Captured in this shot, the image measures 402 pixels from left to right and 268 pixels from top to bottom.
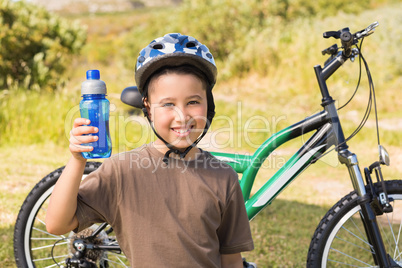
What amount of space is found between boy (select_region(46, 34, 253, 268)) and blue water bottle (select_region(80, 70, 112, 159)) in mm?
170

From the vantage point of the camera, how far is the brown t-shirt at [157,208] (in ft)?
5.60

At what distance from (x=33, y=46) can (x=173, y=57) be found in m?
7.08

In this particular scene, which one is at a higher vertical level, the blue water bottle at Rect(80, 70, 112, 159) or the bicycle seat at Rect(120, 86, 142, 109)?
the bicycle seat at Rect(120, 86, 142, 109)

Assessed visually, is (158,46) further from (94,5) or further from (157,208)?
(94,5)

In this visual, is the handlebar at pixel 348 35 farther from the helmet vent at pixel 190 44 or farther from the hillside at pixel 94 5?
the hillside at pixel 94 5

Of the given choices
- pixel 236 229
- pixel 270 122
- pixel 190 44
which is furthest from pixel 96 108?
pixel 270 122

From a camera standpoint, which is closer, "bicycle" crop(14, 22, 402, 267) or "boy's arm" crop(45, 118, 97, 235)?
"boy's arm" crop(45, 118, 97, 235)

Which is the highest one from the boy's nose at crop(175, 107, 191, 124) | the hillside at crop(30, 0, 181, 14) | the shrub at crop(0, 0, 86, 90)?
the hillside at crop(30, 0, 181, 14)

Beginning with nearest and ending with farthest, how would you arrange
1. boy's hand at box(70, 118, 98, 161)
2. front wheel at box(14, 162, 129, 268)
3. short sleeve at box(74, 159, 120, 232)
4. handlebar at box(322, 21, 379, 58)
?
1. boy's hand at box(70, 118, 98, 161)
2. short sleeve at box(74, 159, 120, 232)
3. handlebar at box(322, 21, 379, 58)
4. front wheel at box(14, 162, 129, 268)

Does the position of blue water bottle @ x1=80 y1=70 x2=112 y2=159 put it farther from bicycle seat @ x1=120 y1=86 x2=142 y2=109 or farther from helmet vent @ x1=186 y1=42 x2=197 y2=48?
bicycle seat @ x1=120 y1=86 x2=142 y2=109

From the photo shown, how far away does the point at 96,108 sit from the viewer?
1.57 metres

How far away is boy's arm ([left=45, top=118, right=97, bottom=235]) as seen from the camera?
4.83 feet

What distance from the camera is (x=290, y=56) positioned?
10.8 m

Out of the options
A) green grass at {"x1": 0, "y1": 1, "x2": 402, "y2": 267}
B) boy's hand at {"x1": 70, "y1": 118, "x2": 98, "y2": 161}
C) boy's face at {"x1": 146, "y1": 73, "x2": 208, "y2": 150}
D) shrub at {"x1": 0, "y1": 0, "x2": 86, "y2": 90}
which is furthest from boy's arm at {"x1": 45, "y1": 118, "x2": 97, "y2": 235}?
shrub at {"x1": 0, "y1": 0, "x2": 86, "y2": 90}
